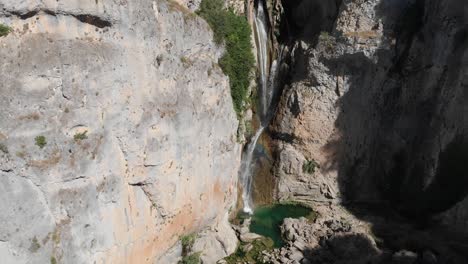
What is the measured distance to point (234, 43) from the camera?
768 inches

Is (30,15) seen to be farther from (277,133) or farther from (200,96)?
(277,133)

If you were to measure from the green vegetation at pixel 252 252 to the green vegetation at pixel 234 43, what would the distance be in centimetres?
589

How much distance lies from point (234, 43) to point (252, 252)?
9185 millimetres

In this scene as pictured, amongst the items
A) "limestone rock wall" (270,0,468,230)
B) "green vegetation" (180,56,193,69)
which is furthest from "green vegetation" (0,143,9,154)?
"limestone rock wall" (270,0,468,230)

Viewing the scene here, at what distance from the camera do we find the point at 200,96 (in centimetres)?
1675

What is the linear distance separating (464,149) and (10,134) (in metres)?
17.2

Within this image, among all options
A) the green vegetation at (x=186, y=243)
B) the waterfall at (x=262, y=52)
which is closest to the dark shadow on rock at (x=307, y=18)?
the waterfall at (x=262, y=52)

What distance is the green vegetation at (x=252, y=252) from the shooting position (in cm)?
1858

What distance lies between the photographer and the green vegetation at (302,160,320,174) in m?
22.4

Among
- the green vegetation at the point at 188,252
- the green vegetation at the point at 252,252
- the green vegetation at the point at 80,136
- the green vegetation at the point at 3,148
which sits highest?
the green vegetation at the point at 80,136

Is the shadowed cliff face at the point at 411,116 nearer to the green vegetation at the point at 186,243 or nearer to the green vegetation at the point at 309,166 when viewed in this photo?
the green vegetation at the point at 309,166

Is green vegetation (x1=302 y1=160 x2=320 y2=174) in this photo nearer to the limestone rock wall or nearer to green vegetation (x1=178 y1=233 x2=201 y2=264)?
the limestone rock wall

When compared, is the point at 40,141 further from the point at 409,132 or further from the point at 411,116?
the point at 409,132

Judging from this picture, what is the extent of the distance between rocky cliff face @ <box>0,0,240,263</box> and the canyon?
0.15 ft
